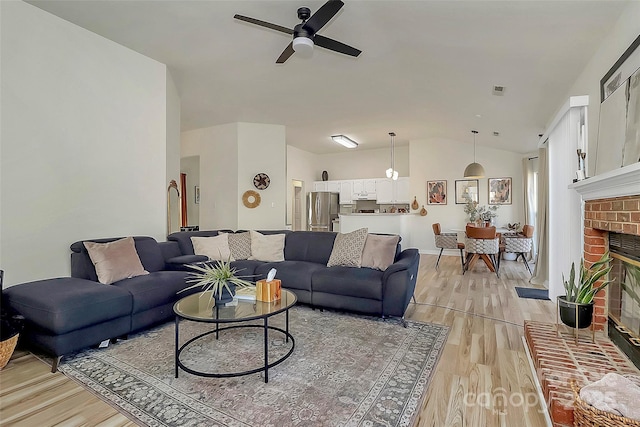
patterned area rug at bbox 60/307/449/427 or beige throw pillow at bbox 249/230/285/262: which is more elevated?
beige throw pillow at bbox 249/230/285/262

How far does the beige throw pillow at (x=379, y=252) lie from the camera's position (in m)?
3.67

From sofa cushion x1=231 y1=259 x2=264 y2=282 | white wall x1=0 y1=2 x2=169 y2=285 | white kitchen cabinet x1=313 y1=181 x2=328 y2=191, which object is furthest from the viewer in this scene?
white kitchen cabinet x1=313 y1=181 x2=328 y2=191

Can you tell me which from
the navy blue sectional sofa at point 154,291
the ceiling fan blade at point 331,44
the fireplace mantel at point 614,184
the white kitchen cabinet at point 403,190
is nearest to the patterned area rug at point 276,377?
the navy blue sectional sofa at point 154,291

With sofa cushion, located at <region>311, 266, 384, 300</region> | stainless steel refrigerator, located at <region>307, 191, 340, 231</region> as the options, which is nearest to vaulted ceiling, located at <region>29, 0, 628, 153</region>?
sofa cushion, located at <region>311, 266, 384, 300</region>

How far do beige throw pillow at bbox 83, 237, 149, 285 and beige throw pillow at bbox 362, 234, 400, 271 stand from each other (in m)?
2.41

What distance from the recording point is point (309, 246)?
4.45m

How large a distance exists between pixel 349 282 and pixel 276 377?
4.58 ft

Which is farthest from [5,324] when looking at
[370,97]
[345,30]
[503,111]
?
[503,111]

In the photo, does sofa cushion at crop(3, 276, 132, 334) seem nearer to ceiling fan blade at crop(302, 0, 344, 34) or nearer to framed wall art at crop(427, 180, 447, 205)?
ceiling fan blade at crop(302, 0, 344, 34)

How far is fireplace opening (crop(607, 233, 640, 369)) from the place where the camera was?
199cm

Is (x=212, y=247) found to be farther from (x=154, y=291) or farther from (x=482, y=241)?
(x=482, y=241)

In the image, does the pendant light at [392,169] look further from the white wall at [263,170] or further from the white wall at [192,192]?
the white wall at [192,192]

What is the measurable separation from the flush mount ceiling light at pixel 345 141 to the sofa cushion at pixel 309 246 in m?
3.82

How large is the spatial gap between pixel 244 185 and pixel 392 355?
469 cm
